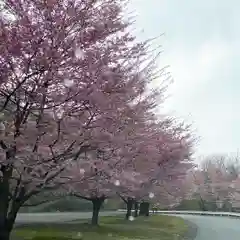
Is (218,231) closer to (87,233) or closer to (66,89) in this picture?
(87,233)

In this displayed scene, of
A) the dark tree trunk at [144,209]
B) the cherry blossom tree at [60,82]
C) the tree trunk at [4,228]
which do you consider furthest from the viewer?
the dark tree trunk at [144,209]

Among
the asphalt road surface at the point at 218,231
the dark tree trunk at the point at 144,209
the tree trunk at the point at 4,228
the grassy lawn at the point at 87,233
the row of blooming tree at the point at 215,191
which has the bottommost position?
the tree trunk at the point at 4,228

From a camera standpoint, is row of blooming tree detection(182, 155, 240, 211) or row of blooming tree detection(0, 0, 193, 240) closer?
row of blooming tree detection(0, 0, 193, 240)

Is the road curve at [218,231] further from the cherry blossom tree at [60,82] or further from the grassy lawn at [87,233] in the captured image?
the cherry blossom tree at [60,82]

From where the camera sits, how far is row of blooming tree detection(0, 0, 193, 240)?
9.05 m

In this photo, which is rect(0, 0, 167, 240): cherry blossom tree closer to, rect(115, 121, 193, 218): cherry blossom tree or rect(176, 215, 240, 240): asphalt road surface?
rect(115, 121, 193, 218): cherry blossom tree

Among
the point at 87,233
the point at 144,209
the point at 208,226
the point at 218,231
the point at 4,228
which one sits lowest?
the point at 4,228

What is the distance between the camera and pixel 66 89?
9.39m

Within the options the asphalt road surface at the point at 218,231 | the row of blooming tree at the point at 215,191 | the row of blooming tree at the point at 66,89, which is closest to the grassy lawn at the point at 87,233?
the asphalt road surface at the point at 218,231

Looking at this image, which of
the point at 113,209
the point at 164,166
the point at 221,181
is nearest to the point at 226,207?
the point at 221,181

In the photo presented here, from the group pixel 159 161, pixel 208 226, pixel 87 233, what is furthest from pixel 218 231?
pixel 159 161

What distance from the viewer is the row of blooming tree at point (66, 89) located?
9055mm

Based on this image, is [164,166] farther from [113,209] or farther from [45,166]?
[113,209]

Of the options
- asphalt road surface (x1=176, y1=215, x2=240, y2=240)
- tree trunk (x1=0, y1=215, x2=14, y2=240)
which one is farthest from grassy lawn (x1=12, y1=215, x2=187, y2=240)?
tree trunk (x1=0, y1=215, x2=14, y2=240)
